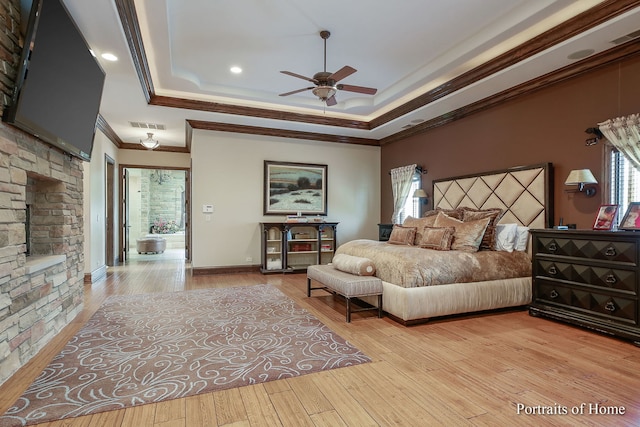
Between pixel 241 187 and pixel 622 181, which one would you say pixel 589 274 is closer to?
pixel 622 181

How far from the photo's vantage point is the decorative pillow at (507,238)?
413 centimetres

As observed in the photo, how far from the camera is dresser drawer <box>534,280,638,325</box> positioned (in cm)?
290

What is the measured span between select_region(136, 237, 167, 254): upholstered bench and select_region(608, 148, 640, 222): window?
33.8ft

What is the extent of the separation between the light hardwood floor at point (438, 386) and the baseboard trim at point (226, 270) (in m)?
3.05

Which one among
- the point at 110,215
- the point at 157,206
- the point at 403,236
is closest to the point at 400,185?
the point at 403,236

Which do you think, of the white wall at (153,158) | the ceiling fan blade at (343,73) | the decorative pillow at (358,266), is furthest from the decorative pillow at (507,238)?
the white wall at (153,158)

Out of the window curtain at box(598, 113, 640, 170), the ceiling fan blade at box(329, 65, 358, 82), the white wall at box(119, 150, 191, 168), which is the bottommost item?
the window curtain at box(598, 113, 640, 170)

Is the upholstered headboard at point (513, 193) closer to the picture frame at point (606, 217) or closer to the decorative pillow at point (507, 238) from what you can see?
the decorative pillow at point (507, 238)

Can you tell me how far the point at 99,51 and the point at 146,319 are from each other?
2.86 meters

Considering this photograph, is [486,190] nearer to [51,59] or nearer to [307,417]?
[307,417]

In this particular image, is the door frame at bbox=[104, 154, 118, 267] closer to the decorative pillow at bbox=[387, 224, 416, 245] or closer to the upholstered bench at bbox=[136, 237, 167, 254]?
the upholstered bench at bbox=[136, 237, 167, 254]

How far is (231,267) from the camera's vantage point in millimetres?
6504

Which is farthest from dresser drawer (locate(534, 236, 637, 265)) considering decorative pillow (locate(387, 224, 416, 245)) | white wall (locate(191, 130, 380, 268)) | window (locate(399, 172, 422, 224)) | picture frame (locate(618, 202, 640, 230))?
white wall (locate(191, 130, 380, 268))

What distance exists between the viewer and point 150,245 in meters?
9.98
